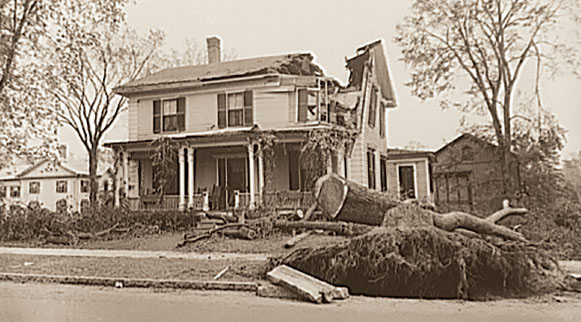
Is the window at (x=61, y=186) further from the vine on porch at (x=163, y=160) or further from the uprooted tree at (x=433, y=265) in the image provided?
the uprooted tree at (x=433, y=265)

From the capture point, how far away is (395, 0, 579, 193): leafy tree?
35.9 feet

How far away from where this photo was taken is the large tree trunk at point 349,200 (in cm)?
625

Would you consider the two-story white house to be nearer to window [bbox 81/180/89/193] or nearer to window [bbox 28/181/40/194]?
window [bbox 81/180/89/193]

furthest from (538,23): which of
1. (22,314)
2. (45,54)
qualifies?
(45,54)

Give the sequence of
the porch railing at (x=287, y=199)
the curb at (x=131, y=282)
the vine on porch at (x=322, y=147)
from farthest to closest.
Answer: the vine on porch at (x=322, y=147)
the porch railing at (x=287, y=199)
the curb at (x=131, y=282)

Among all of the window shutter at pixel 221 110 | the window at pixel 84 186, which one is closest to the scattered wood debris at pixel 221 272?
the window shutter at pixel 221 110

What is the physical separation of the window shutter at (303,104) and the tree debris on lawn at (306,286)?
25.7ft

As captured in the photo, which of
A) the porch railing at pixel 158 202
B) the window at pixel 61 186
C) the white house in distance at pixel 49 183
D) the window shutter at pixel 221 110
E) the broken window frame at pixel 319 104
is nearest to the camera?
the broken window frame at pixel 319 104

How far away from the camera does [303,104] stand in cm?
1255

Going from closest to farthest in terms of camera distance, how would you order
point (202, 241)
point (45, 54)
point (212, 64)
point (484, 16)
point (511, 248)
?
point (511, 248), point (202, 241), point (484, 16), point (45, 54), point (212, 64)

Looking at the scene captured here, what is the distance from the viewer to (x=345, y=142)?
12031mm

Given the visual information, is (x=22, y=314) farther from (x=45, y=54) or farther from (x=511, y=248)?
(x=45, y=54)

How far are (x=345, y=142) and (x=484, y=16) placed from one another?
447cm

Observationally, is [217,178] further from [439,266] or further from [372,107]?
[439,266]
